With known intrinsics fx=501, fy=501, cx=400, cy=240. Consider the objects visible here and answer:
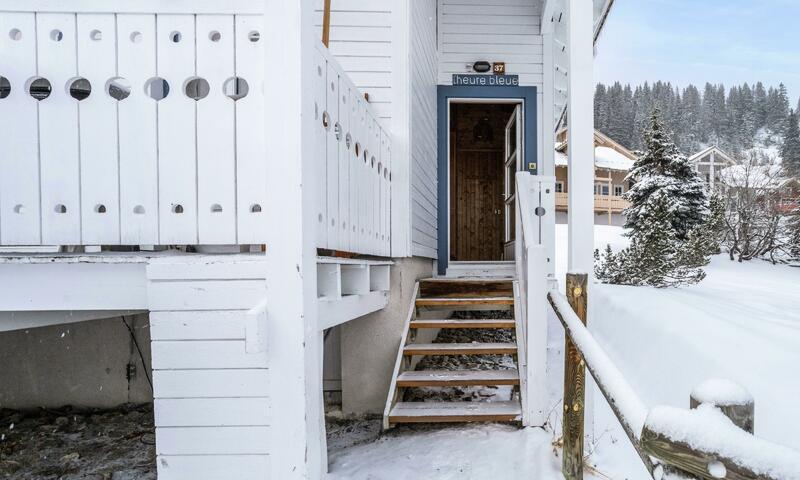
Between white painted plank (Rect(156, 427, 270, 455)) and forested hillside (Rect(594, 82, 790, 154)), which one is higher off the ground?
forested hillside (Rect(594, 82, 790, 154))

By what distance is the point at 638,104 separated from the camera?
5484 centimetres

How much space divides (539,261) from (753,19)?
123736mm

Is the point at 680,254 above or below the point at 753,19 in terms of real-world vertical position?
below

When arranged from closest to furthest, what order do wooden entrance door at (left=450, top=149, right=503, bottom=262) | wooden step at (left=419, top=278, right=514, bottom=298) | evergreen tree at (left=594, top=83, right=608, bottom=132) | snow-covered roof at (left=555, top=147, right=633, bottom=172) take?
wooden step at (left=419, top=278, right=514, bottom=298) → wooden entrance door at (left=450, top=149, right=503, bottom=262) → snow-covered roof at (left=555, top=147, right=633, bottom=172) → evergreen tree at (left=594, top=83, right=608, bottom=132)

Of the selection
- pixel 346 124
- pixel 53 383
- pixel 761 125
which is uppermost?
pixel 761 125

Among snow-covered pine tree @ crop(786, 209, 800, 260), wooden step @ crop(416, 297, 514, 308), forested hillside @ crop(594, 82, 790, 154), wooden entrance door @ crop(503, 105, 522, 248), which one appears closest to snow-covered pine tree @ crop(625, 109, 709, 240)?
snow-covered pine tree @ crop(786, 209, 800, 260)

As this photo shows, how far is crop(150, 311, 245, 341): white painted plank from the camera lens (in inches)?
78.7

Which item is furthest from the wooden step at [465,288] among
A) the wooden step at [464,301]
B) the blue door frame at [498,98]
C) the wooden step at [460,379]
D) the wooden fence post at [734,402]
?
the wooden fence post at [734,402]

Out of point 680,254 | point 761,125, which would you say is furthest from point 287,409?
point 761,125

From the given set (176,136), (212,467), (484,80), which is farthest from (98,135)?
(484,80)

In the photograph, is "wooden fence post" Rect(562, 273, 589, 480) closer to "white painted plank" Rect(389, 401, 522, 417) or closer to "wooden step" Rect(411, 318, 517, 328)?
"white painted plank" Rect(389, 401, 522, 417)

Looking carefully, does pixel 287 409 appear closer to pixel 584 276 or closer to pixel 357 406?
pixel 584 276

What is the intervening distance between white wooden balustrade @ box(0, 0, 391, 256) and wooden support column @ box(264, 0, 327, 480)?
27cm

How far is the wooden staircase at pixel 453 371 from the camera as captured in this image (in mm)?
3301
